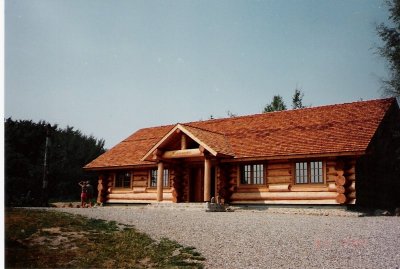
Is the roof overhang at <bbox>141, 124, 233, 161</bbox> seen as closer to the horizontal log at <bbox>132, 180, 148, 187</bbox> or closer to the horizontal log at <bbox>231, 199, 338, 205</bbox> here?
the horizontal log at <bbox>231, 199, 338, 205</bbox>

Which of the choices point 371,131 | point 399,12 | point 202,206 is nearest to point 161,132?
point 202,206

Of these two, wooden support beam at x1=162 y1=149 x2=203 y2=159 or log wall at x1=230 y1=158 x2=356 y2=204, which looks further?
wooden support beam at x1=162 y1=149 x2=203 y2=159

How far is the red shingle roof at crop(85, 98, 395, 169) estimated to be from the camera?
19000 millimetres

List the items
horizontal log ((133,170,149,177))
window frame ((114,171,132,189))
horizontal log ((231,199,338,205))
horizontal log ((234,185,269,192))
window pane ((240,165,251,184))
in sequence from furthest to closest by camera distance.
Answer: window frame ((114,171,132,189))
horizontal log ((133,170,149,177))
window pane ((240,165,251,184))
horizontal log ((234,185,269,192))
horizontal log ((231,199,338,205))

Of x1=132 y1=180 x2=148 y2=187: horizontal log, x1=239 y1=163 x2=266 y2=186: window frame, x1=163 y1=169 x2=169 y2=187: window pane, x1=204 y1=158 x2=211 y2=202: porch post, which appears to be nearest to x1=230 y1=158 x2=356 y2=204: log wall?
x1=239 y1=163 x2=266 y2=186: window frame

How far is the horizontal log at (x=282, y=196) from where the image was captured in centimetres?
1873

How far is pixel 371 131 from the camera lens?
18797mm

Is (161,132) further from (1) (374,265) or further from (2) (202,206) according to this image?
(1) (374,265)

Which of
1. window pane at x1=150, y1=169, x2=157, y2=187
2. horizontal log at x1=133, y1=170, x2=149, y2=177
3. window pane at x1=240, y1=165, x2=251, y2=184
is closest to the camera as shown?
window pane at x1=240, y1=165, x2=251, y2=184

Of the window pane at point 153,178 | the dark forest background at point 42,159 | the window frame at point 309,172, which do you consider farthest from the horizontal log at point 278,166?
the dark forest background at point 42,159

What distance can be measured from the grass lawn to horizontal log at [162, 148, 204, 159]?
938cm

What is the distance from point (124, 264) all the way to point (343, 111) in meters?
18.0

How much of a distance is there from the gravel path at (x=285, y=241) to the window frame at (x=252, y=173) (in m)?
6.81

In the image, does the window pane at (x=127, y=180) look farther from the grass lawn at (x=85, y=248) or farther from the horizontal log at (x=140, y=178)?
the grass lawn at (x=85, y=248)
